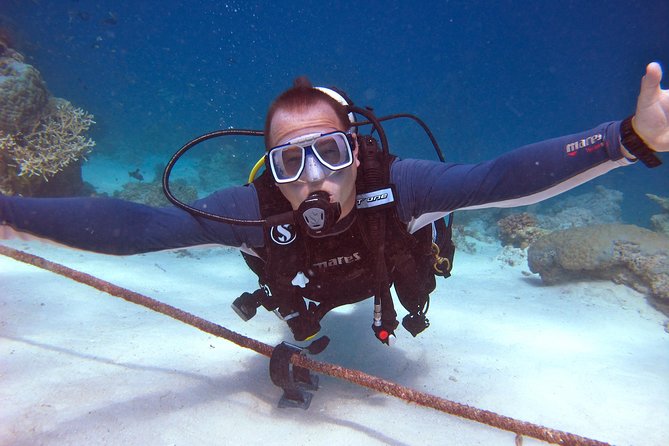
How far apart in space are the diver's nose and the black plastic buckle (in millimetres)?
1366

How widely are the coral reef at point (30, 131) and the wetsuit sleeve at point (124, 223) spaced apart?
24.4 feet

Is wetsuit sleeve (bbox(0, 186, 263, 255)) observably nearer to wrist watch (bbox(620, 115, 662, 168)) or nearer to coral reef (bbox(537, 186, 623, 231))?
wrist watch (bbox(620, 115, 662, 168))

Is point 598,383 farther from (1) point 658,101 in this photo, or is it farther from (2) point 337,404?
(1) point 658,101

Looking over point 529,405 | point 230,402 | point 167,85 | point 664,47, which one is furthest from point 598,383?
point 167,85

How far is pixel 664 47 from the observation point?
2895cm

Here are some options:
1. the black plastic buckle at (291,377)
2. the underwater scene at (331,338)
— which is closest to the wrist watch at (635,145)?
the underwater scene at (331,338)

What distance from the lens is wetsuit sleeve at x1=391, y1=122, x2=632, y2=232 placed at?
6.16 feet

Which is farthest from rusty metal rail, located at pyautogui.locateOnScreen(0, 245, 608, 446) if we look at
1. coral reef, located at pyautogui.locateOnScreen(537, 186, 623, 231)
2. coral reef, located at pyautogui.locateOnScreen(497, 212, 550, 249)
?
coral reef, located at pyautogui.locateOnScreen(537, 186, 623, 231)

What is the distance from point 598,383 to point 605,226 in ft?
18.1

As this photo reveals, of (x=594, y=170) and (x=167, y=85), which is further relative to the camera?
(x=167, y=85)

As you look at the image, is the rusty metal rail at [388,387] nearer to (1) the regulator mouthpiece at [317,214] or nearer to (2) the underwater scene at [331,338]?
(2) the underwater scene at [331,338]

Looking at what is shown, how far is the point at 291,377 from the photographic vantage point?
106 inches

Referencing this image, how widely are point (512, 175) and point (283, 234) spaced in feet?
5.55

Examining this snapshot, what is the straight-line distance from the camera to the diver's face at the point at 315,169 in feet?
8.27
